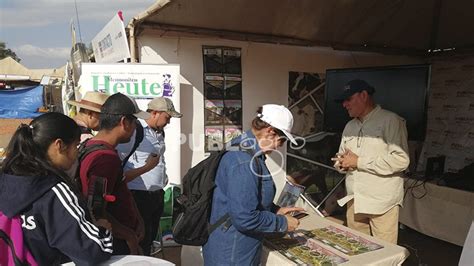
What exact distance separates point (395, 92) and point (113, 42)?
9.59 feet

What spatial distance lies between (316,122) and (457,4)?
7.26ft

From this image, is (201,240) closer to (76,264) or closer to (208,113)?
(76,264)

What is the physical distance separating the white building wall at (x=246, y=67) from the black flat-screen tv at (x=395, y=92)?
75 centimetres

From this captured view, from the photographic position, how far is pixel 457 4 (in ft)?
13.9

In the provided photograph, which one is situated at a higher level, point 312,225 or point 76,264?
point 76,264

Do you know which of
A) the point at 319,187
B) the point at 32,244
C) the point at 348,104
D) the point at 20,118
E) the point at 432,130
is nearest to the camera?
the point at 32,244

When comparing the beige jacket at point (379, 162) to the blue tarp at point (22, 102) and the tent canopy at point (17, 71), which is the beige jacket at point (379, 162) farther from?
the tent canopy at point (17, 71)

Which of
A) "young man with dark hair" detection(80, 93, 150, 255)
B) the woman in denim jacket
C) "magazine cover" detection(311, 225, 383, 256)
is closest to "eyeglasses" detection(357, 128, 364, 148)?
"magazine cover" detection(311, 225, 383, 256)

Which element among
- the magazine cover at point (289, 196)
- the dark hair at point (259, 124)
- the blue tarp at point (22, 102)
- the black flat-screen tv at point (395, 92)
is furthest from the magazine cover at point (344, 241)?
the blue tarp at point (22, 102)

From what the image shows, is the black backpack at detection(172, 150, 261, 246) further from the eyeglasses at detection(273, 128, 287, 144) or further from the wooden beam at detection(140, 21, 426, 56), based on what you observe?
the wooden beam at detection(140, 21, 426, 56)

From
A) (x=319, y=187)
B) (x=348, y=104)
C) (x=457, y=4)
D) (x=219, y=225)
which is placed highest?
(x=457, y=4)

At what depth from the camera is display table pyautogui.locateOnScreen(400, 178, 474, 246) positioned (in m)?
3.68

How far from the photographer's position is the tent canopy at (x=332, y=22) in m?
3.62

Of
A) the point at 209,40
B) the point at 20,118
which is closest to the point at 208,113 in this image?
the point at 209,40
